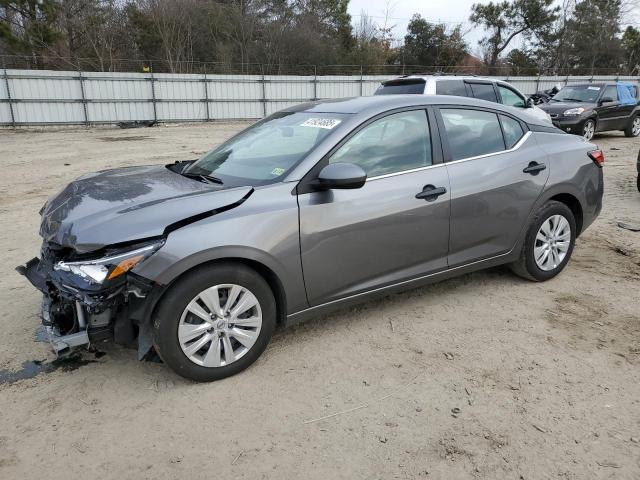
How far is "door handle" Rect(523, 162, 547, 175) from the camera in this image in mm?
4160

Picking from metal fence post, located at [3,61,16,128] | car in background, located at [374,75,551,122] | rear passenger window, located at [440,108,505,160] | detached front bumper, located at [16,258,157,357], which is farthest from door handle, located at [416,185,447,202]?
metal fence post, located at [3,61,16,128]

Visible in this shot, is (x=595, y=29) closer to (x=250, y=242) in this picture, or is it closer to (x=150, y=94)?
(x=150, y=94)

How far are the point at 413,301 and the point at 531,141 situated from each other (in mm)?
1709

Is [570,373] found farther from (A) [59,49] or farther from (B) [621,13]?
(B) [621,13]

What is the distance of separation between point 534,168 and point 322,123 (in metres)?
1.88

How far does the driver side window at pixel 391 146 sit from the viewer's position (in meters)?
Answer: 3.45

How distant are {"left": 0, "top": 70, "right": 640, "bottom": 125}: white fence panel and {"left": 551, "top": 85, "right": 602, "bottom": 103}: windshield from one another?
13449mm

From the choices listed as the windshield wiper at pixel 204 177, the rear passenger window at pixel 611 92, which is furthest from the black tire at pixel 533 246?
the rear passenger window at pixel 611 92

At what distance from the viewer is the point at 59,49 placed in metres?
27.0

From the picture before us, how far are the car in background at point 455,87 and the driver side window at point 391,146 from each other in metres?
5.02

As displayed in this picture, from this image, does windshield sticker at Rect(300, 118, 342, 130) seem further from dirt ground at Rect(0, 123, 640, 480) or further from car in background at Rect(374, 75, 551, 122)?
car in background at Rect(374, 75, 551, 122)

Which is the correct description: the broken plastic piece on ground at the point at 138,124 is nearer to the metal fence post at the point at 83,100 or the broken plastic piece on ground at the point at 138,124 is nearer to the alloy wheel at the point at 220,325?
the metal fence post at the point at 83,100

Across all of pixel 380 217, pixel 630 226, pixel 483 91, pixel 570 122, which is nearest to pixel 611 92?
pixel 570 122

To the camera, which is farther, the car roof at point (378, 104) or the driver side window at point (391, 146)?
the car roof at point (378, 104)
